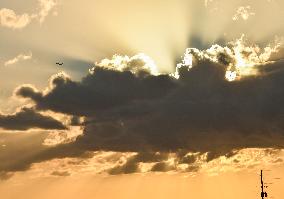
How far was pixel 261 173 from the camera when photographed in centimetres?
16012
